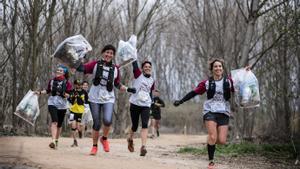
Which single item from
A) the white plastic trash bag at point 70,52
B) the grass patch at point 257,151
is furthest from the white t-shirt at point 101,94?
the grass patch at point 257,151

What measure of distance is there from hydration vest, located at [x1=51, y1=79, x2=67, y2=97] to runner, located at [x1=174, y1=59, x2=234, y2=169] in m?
3.32

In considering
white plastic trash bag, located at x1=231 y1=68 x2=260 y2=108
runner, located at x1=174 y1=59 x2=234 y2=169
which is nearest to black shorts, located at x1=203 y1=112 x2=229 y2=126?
runner, located at x1=174 y1=59 x2=234 y2=169

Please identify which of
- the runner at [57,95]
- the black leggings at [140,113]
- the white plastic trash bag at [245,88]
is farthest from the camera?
the runner at [57,95]

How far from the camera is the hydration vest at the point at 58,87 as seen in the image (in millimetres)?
9756

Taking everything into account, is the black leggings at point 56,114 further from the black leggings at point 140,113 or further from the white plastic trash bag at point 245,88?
the white plastic trash bag at point 245,88

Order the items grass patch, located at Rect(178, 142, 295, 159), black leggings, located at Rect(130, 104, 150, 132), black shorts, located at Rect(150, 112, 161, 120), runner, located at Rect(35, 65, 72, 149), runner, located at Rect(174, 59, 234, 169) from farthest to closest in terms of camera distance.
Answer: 1. black shorts, located at Rect(150, 112, 161, 120)
2. grass patch, located at Rect(178, 142, 295, 159)
3. runner, located at Rect(35, 65, 72, 149)
4. black leggings, located at Rect(130, 104, 150, 132)
5. runner, located at Rect(174, 59, 234, 169)

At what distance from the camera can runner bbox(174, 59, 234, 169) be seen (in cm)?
757

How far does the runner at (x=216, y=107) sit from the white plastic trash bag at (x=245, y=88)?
0.89ft

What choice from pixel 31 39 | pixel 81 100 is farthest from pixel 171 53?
pixel 81 100

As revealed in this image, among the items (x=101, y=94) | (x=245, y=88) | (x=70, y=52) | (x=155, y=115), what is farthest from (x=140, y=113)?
(x=155, y=115)

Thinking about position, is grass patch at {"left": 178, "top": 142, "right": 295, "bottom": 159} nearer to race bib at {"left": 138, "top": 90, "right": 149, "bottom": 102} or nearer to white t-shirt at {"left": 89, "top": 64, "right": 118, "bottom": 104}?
race bib at {"left": 138, "top": 90, "right": 149, "bottom": 102}

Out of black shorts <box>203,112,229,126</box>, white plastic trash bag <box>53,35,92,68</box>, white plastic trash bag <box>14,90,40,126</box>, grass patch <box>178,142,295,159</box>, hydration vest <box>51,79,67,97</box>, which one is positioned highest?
white plastic trash bag <box>53,35,92,68</box>

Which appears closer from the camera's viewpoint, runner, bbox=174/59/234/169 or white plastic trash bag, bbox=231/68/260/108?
runner, bbox=174/59/234/169

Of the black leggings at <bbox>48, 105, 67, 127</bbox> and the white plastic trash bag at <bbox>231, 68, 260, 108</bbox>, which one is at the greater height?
the white plastic trash bag at <bbox>231, 68, 260, 108</bbox>
